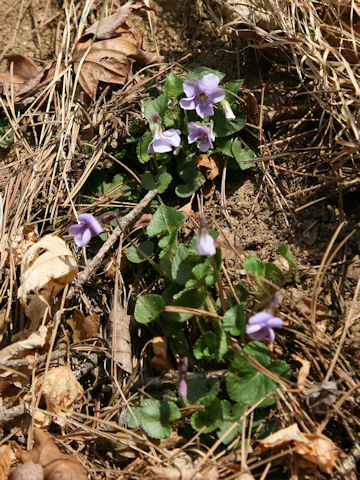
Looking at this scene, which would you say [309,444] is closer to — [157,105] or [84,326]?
[84,326]

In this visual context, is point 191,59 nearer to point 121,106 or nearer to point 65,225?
point 121,106

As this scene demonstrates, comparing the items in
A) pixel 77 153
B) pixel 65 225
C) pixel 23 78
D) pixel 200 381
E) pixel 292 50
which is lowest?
pixel 200 381

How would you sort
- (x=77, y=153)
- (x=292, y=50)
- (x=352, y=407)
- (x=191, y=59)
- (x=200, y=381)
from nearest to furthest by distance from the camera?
(x=352, y=407) < (x=200, y=381) < (x=292, y=50) < (x=77, y=153) < (x=191, y=59)

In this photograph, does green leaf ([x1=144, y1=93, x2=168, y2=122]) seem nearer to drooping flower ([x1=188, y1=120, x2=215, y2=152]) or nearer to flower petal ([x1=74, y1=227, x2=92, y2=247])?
drooping flower ([x1=188, y1=120, x2=215, y2=152])

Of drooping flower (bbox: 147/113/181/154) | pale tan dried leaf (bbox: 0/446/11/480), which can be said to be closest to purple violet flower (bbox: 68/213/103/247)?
drooping flower (bbox: 147/113/181/154)

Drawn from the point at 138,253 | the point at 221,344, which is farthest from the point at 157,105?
the point at 221,344

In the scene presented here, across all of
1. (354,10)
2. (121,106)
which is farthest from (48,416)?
(354,10)
